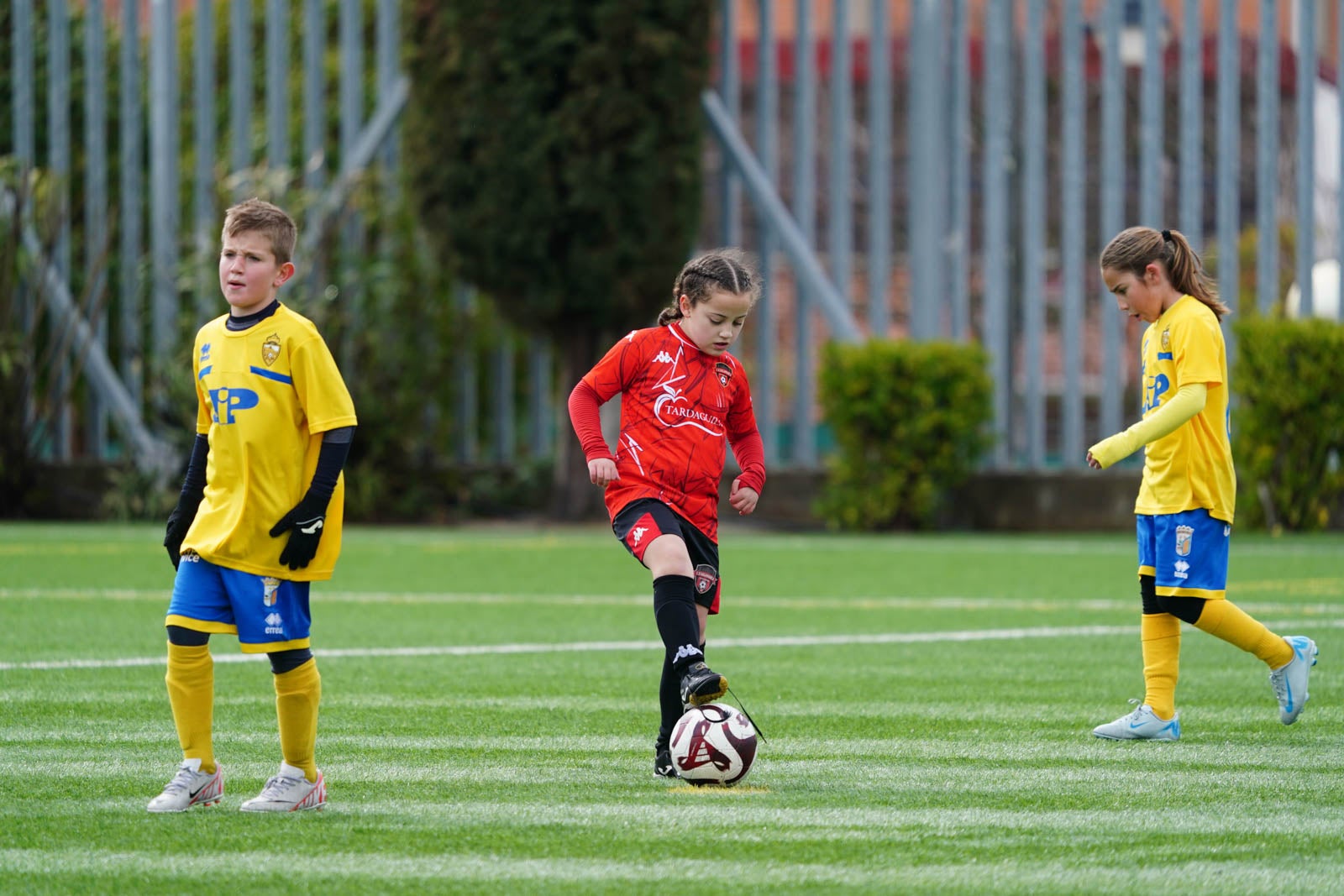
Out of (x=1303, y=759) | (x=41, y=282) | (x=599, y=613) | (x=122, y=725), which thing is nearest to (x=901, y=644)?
(x=599, y=613)

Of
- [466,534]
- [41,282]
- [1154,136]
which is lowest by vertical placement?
[466,534]

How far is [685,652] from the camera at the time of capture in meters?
4.81

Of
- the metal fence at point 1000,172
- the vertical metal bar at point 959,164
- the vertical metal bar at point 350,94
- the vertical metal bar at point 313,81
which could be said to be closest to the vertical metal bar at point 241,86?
the vertical metal bar at point 313,81

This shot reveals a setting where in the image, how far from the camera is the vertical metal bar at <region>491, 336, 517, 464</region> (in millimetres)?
18719

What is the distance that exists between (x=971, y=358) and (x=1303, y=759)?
1124cm

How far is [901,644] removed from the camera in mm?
8070

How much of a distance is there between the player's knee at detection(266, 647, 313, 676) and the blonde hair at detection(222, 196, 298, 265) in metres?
0.96

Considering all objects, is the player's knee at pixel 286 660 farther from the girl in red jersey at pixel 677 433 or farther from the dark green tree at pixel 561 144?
the dark green tree at pixel 561 144

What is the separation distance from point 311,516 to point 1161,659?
9.22 ft

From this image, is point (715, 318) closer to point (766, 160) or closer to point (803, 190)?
point (803, 190)

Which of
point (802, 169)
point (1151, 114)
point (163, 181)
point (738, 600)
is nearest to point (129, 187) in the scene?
point (163, 181)

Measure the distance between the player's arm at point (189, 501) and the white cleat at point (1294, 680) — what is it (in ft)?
10.9

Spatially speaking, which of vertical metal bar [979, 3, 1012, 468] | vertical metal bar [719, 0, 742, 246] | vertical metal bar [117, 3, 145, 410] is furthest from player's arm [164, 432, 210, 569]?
vertical metal bar [117, 3, 145, 410]

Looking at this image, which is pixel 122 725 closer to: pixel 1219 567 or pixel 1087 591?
pixel 1219 567
